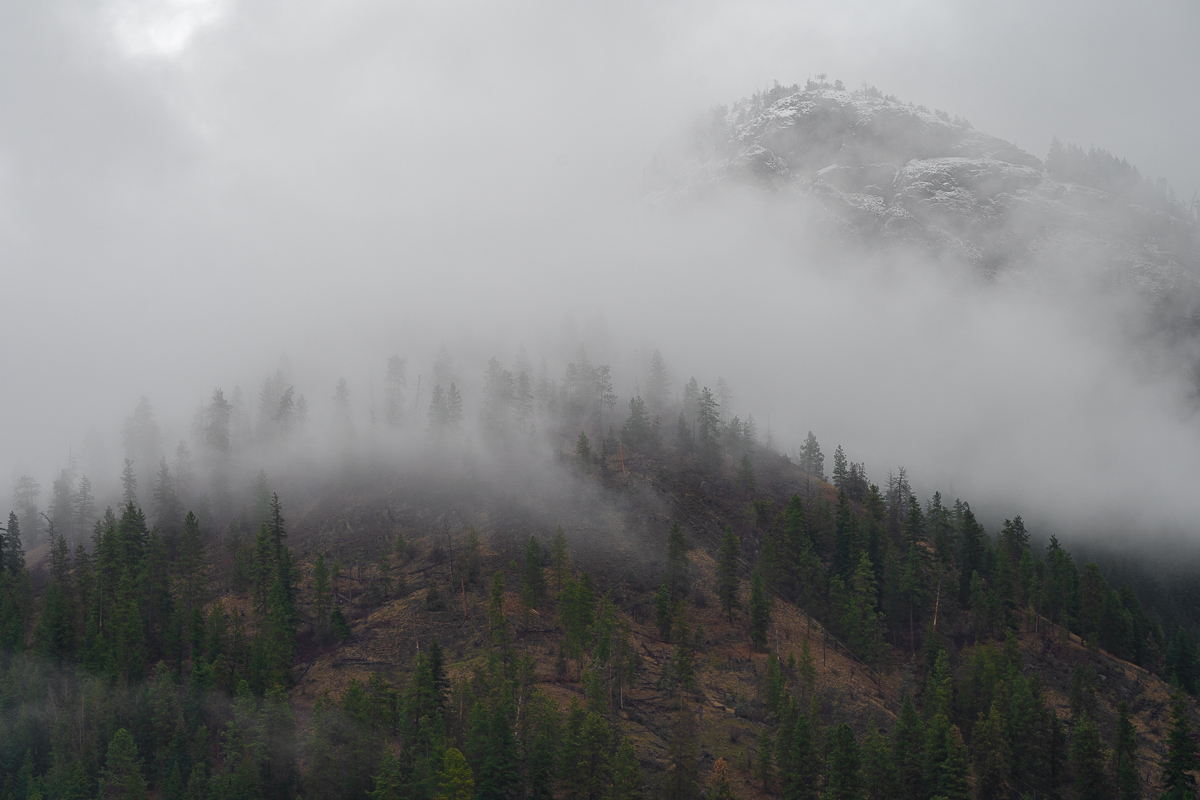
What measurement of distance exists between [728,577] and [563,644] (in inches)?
1107

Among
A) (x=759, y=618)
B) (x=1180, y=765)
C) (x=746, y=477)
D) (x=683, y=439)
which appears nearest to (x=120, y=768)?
(x=759, y=618)

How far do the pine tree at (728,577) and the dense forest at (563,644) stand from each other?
34 centimetres

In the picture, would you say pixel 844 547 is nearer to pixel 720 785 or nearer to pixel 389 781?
pixel 720 785

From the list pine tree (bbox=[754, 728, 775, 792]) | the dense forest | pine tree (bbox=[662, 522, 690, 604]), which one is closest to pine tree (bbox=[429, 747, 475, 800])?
the dense forest

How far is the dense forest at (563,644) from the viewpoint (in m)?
78.3

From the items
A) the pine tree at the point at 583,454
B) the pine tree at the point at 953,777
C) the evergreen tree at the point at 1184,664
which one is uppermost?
the pine tree at the point at 583,454

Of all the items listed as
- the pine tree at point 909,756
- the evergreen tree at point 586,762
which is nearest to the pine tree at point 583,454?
the evergreen tree at point 586,762

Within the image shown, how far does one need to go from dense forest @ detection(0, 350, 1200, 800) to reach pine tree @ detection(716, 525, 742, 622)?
1.12 feet

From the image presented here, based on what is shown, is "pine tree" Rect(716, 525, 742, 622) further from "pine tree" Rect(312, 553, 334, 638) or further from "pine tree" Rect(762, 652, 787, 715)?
"pine tree" Rect(312, 553, 334, 638)

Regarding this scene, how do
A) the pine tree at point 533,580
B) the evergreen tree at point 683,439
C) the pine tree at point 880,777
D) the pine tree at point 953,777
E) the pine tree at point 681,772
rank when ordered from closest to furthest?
the pine tree at point 953,777 → the pine tree at point 880,777 → the pine tree at point 681,772 → the pine tree at point 533,580 → the evergreen tree at point 683,439

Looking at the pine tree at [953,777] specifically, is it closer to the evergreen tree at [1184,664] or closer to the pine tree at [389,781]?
Answer: the pine tree at [389,781]

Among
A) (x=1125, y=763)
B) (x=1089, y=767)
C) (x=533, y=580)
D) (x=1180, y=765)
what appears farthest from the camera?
(x=533, y=580)

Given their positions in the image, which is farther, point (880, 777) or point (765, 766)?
point (765, 766)

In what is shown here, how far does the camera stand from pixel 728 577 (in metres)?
113
